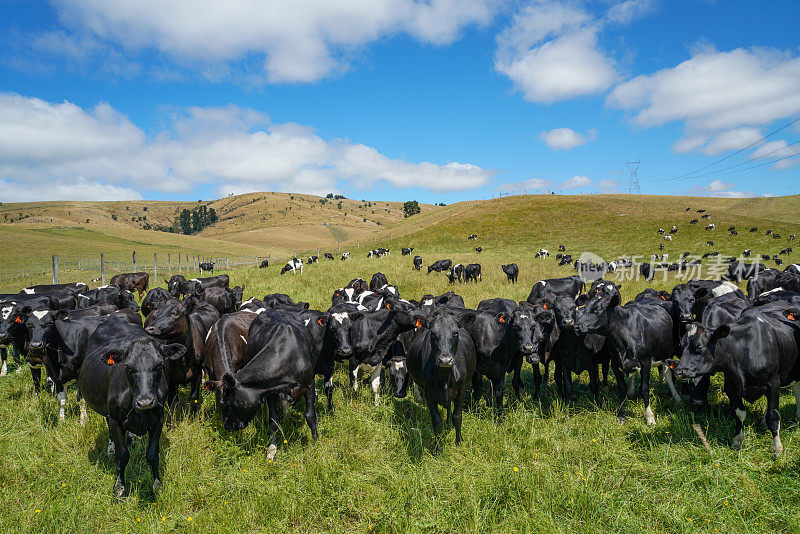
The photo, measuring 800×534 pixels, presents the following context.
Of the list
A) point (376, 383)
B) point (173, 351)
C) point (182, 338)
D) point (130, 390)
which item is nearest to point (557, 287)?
point (376, 383)

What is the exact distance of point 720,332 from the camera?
19.4 feet

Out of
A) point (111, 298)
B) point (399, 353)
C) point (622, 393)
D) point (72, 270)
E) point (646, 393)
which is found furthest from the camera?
point (72, 270)

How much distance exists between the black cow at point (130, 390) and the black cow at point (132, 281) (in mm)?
20378

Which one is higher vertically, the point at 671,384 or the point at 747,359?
the point at 747,359

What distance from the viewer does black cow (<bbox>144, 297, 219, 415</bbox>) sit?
7.50 metres

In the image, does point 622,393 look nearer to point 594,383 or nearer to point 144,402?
point 594,383

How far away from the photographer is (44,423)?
743cm

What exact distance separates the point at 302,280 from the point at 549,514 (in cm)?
2333

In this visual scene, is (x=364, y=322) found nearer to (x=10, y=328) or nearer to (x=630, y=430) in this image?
(x=630, y=430)

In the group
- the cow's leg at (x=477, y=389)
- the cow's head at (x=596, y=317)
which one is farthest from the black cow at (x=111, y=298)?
the cow's head at (x=596, y=317)

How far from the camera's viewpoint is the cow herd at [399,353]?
5.82 meters

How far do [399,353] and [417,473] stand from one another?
3886 mm

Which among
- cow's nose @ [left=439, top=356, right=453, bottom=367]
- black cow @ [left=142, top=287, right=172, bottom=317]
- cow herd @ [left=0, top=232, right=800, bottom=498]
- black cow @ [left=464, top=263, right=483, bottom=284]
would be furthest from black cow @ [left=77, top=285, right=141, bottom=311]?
black cow @ [left=464, top=263, right=483, bottom=284]

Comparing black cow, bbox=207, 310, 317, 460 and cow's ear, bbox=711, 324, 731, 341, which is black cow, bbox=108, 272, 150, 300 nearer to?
black cow, bbox=207, 310, 317, 460
